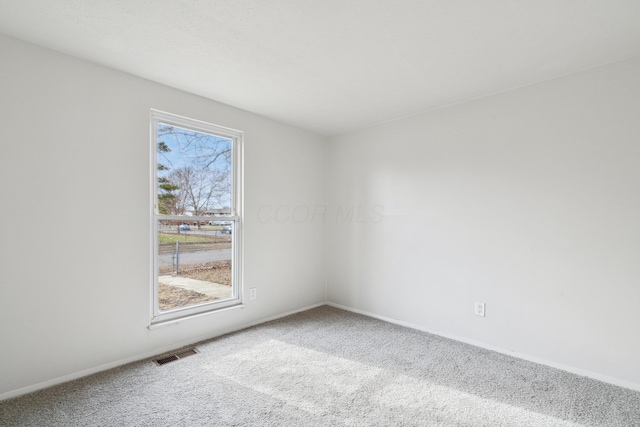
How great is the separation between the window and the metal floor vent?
303 mm

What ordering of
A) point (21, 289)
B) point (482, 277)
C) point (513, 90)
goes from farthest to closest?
point (482, 277) → point (513, 90) → point (21, 289)

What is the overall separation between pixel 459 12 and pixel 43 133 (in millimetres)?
2744

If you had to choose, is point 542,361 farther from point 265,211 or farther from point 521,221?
point 265,211

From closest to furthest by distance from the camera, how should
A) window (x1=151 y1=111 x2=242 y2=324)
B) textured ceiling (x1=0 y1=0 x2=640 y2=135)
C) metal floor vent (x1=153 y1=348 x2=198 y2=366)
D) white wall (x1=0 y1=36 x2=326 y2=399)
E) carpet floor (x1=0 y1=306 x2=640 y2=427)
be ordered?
1. textured ceiling (x1=0 y1=0 x2=640 y2=135)
2. carpet floor (x1=0 y1=306 x2=640 y2=427)
3. white wall (x1=0 y1=36 x2=326 y2=399)
4. metal floor vent (x1=153 y1=348 x2=198 y2=366)
5. window (x1=151 y1=111 x2=242 y2=324)

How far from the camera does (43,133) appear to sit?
6.70 ft

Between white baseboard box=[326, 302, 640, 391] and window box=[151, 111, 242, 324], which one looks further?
window box=[151, 111, 242, 324]

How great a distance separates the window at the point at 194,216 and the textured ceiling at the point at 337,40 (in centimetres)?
51

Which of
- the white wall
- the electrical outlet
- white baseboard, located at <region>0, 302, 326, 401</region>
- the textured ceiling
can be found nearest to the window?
the white wall

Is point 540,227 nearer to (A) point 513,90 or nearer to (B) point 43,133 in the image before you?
(A) point 513,90

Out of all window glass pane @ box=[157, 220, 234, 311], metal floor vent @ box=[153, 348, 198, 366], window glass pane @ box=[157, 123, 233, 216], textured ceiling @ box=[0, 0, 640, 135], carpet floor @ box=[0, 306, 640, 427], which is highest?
textured ceiling @ box=[0, 0, 640, 135]

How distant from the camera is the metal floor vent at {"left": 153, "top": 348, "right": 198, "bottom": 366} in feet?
7.92

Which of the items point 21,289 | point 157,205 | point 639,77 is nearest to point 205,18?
point 157,205

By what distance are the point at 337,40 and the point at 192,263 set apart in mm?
2284

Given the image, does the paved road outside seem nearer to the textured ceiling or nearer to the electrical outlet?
the textured ceiling
